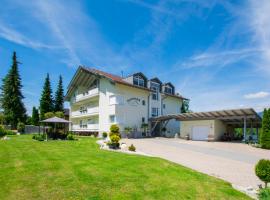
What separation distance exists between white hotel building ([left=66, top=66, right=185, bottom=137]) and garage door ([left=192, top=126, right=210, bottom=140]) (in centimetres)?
636

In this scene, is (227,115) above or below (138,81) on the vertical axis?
below

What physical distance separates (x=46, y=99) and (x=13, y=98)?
25.4 feet

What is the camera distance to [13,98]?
40.4 m

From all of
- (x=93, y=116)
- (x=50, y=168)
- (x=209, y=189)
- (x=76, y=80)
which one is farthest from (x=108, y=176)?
(x=76, y=80)

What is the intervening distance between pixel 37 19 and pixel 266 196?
1646 cm

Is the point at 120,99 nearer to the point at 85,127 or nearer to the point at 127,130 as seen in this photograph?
the point at 127,130

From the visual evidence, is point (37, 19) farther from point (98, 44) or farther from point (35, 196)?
point (35, 196)

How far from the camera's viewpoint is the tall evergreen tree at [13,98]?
1569 inches

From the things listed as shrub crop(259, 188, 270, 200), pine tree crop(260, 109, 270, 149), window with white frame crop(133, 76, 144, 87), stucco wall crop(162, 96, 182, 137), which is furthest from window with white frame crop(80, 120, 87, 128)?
shrub crop(259, 188, 270, 200)

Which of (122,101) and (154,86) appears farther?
(154,86)

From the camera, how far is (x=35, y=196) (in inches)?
218

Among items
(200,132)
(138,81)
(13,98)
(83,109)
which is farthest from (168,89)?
(13,98)

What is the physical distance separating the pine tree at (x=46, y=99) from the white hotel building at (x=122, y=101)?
983cm

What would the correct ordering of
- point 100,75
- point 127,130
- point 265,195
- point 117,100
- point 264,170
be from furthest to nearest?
point 100,75 < point 117,100 < point 127,130 < point 264,170 < point 265,195
